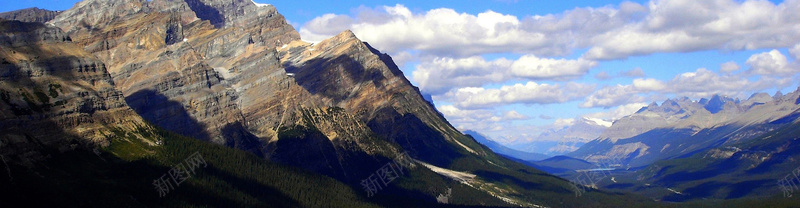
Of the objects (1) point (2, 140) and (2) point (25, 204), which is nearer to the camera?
(2) point (25, 204)

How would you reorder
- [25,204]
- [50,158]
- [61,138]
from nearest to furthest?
[25,204] → [50,158] → [61,138]

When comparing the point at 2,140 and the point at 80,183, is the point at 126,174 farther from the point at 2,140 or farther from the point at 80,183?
the point at 2,140

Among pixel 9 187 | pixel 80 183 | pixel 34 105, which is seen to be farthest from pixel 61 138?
pixel 9 187

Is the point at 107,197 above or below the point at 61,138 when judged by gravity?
below

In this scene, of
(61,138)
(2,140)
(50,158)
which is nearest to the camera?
(2,140)

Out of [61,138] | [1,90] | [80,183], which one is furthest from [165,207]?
[1,90]

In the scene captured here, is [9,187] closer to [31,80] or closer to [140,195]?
[140,195]

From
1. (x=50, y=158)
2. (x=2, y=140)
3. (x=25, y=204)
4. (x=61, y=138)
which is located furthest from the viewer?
(x=61, y=138)

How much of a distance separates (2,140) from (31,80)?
1494 inches

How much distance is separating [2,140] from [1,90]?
25106mm

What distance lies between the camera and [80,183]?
173 metres

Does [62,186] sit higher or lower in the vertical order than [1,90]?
lower

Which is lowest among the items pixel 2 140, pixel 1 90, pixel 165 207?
pixel 165 207

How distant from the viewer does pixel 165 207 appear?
183 meters
